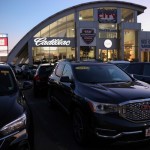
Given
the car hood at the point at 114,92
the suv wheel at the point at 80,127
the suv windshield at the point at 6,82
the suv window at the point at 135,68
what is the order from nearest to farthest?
the suv windshield at the point at 6,82 < the car hood at the point at 114,92 < the suv wheel at the point at 80,127 < the suv window at the point at 135,68

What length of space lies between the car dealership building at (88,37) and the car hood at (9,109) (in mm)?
38011

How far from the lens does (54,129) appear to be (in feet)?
25.3

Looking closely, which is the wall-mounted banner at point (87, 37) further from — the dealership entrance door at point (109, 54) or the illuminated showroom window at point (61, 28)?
the dealership entrance door at point (109, 54)

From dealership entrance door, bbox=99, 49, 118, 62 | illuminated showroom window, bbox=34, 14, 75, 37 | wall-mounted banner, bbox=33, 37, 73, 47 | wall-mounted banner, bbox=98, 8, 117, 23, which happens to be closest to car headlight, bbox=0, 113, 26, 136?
wall-mounted banner, bbox=33, 37, 73, 47

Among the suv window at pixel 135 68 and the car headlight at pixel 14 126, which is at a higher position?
the suv window at pixel 135 68

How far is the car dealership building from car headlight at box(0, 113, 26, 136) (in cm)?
3866

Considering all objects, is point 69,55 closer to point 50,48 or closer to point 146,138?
point 50,48

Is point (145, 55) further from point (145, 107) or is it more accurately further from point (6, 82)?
point (6, 82)

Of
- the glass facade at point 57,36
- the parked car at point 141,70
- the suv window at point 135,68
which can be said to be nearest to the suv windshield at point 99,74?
the parked car at point 141,70

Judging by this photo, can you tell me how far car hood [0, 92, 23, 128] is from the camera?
13.5ft

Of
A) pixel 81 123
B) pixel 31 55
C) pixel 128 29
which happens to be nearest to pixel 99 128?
pixel 81 123

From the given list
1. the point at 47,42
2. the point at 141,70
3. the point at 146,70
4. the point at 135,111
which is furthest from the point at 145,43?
the point at 135,111

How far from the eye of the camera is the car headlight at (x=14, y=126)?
397cm

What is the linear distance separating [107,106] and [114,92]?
19.5 inches
